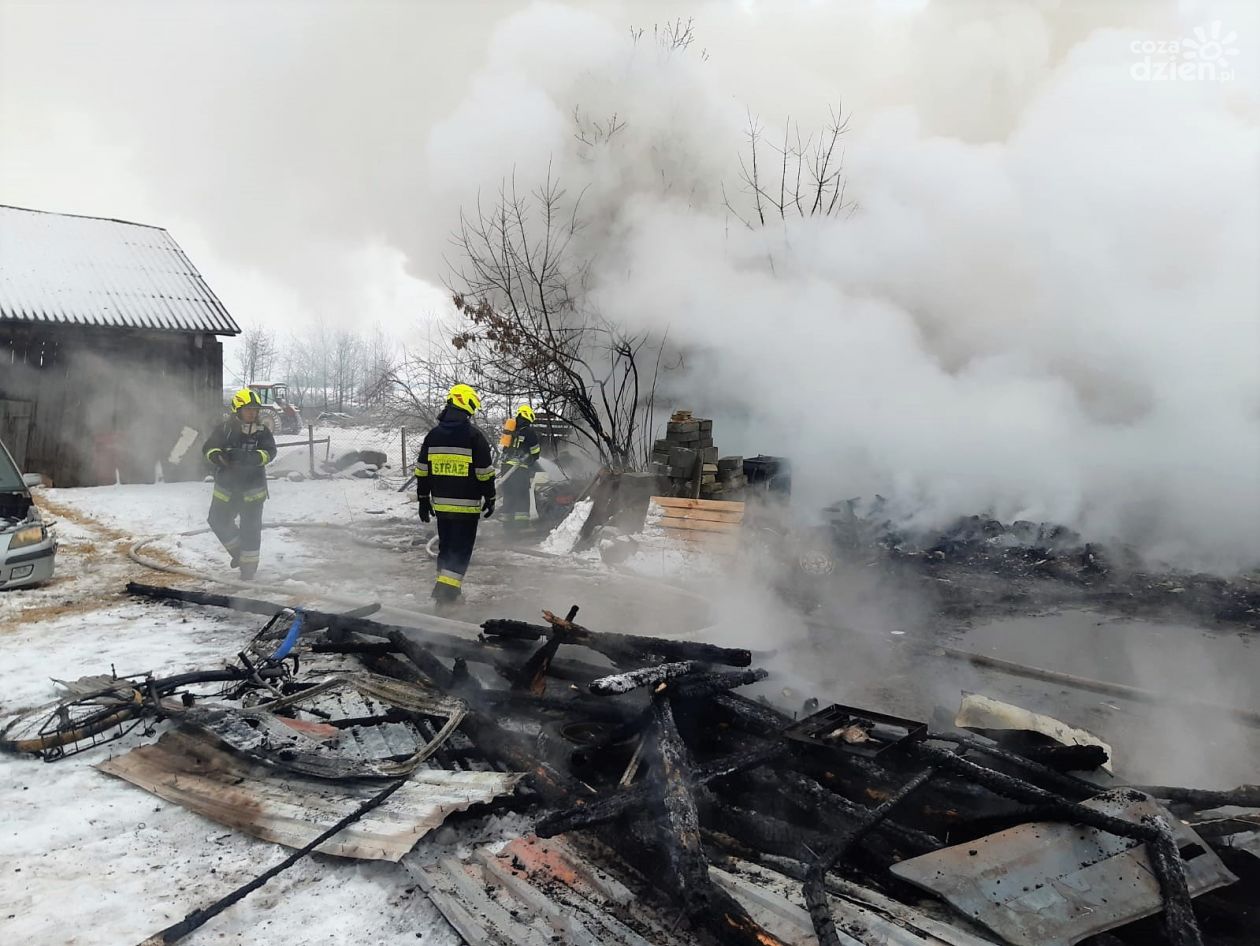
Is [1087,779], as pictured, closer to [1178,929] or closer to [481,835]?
[1178,929]

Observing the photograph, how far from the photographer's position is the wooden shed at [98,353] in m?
11.9

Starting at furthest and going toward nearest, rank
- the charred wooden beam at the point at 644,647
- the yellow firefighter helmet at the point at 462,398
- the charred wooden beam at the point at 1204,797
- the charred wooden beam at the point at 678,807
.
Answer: the yellow firefighter helmet at the point at 462,398
the charred wooden beam at the point at 644,647
the charred wooden beam at the point at 1204,797
the charred wooden beam at the point at 678,807

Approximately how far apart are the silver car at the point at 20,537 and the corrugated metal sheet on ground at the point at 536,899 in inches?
209

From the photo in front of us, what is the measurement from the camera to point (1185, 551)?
8406 millimetres

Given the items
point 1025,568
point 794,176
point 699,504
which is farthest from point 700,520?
point 794,176

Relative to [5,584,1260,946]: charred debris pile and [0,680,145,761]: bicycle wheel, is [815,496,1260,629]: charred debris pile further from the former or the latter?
[0,680,145,761]: bicycle wheel

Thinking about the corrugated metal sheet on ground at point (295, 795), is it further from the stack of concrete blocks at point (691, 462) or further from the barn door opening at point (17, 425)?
the barn door opening at point (17, 425)

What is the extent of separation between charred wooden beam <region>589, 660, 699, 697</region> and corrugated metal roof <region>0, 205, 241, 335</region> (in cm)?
1285

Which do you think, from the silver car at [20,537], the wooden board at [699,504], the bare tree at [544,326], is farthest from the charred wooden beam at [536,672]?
the bare tree at [544,326]

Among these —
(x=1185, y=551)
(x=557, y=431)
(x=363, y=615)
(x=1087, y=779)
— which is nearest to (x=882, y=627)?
(x=1087, y=779)

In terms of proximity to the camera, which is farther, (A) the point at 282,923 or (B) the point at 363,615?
(B) the point at 363,615

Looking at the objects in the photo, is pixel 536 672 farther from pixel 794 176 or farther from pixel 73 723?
pixel 794 176

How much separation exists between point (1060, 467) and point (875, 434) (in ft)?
7.99

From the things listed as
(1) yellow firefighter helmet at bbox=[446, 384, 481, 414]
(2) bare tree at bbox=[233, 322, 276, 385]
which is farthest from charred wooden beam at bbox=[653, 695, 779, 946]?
(2) bare tree at bbox=[233, 322, 276, 385]
